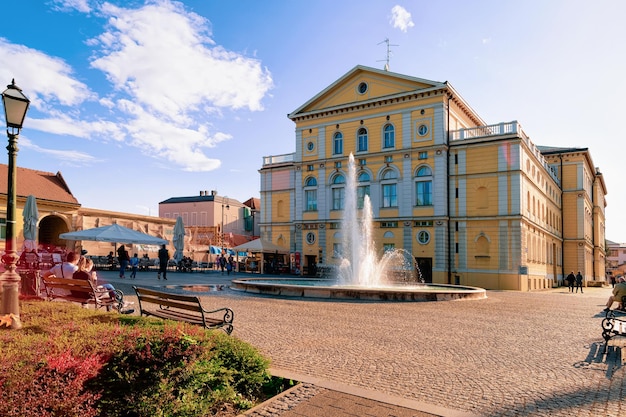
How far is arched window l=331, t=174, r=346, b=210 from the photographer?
1505 inches

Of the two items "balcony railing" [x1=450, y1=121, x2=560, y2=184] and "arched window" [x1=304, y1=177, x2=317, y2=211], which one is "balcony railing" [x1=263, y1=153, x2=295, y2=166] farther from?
"balcony railing" [x1=450, y1=121, x2=560, y2=184]

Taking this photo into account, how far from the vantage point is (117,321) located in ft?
21.8

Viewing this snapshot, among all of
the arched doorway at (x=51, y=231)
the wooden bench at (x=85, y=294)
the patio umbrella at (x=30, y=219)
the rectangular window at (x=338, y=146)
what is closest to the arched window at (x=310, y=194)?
the rectangular window at (x=338, y=146)

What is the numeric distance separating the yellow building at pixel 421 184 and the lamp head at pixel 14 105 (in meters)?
29.4

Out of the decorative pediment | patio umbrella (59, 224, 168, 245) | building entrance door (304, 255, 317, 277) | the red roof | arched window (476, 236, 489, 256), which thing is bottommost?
building entrance door (304, 255, 317, 277)

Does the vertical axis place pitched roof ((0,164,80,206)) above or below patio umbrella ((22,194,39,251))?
above

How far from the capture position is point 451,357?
8000mm

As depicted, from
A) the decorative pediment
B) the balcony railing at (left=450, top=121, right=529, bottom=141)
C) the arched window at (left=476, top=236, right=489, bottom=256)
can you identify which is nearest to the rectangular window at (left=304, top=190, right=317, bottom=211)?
the decorative pediment

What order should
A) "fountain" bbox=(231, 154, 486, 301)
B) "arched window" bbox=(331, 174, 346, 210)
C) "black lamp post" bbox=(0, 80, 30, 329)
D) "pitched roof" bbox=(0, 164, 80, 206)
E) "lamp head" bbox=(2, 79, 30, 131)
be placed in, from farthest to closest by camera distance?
"pitched roof" bbox=(0, 164, 80, 206) → "arched window" bbox=(331, 174, 346, 210) → "fountain" bbox=(231, 154, 486, 301) → "lamp head" bbox=(2, 79, 30, 131) → "black lamp post" bbox=(0, 80, 30, 329)

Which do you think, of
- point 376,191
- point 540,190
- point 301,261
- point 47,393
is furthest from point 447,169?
point 47,393

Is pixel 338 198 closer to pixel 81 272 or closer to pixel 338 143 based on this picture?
pixel 338 143

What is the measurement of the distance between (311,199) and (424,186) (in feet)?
32.9

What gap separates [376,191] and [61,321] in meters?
31.5

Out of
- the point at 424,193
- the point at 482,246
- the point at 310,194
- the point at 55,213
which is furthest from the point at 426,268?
the point at 55,213
